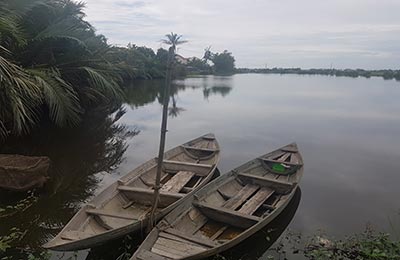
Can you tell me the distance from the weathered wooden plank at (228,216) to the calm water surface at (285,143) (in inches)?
14.1

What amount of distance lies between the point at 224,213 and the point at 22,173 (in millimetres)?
3747

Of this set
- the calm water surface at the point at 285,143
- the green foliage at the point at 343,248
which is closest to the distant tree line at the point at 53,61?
the calm water surface at the point at 285,143

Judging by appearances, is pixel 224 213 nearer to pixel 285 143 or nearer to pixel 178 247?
pixel 178 247

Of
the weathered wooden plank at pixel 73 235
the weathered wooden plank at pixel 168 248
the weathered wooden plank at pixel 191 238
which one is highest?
the weathered wooden plank at pixel 73 235

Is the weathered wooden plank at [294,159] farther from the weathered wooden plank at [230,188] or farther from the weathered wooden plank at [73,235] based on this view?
the weathered wooden plank at [73,235]

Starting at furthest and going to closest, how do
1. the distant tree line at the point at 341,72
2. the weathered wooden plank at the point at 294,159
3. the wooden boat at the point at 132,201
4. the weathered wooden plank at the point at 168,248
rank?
the distant tree line at the point at 341,72, the weathered wooden plank at the point at 294,159, the wooden boat at the point at 132,201, the weathered wooden plank at the point at 168,248

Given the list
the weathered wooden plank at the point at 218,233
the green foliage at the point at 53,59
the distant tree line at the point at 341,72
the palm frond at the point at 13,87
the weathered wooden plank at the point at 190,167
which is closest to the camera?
the weathered wooden plank at the point at 218,233

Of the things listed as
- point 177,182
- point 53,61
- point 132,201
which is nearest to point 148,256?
point 132,201

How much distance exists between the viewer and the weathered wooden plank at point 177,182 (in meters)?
6.18

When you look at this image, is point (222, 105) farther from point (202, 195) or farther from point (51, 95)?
point (202, 195)

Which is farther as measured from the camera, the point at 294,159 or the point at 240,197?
the point at 294,159

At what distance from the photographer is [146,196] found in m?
5.49

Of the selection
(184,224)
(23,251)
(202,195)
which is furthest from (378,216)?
(23,251)

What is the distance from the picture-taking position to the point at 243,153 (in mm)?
10234
